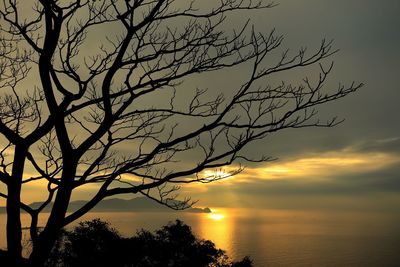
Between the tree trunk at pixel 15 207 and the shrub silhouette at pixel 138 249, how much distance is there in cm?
1117

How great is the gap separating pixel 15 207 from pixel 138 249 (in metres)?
11.7

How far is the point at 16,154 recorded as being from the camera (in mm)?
7012

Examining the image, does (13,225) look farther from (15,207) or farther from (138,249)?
(138,249)

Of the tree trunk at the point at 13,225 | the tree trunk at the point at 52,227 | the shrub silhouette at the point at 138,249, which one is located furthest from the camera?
the shrub silhouette at the point at 138,249

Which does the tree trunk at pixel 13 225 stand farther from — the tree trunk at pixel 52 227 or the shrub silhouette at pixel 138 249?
the shrub silhouette at pixel 138 249

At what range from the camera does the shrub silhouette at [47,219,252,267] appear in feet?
58.9

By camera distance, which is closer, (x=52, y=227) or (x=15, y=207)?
(x=52, y=227)

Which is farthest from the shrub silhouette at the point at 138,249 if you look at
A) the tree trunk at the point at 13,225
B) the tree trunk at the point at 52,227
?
the tree trunk at the point at 52,227

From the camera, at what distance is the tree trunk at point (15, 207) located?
6.95 metres

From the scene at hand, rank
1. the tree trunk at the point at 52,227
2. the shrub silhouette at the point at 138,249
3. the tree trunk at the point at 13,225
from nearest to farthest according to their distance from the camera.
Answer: the tree trunk at the point at 52,227, the tree trunk at the point at 13,225, the shrub silhouette at the point at 138,249

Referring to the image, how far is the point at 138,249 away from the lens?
18125 millimetres

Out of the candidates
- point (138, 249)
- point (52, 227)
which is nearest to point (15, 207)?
point (52, 227)

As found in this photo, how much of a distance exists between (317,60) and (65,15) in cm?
416

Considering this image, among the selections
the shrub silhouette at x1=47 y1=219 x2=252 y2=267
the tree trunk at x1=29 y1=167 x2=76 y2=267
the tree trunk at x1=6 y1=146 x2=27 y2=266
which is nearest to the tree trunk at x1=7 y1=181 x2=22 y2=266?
the tree trunk at x1=6 y1=146 x2=27 y2=266
